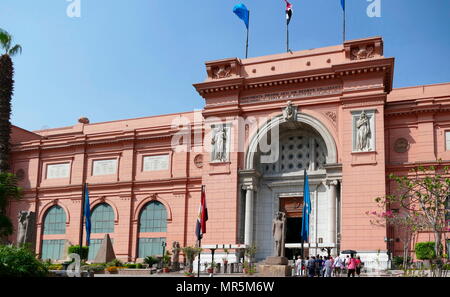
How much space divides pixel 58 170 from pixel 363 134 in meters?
27.3

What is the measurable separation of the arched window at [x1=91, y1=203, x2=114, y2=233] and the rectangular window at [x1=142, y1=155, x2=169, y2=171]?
15.0 ft

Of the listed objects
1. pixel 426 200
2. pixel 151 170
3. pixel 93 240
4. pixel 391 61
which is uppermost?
pixel 391 61

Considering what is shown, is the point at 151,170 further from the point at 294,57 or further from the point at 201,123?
the point at 294,57

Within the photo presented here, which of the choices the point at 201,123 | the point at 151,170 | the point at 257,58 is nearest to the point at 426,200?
the point at 257,58

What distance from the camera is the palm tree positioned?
115ft

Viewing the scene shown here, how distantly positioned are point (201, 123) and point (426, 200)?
20.9m

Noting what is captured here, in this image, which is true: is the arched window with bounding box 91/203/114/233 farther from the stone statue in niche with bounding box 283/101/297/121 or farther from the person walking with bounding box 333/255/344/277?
the person walking with bounding box 333/255/344/277

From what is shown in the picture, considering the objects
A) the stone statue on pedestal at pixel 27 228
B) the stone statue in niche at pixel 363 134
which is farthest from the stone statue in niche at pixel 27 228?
the stone statue in niche at pixel 363 134

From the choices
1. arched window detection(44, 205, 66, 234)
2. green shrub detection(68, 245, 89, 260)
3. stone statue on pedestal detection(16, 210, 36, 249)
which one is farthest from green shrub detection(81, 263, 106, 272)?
arched window detection(44, 205, 66, 234)

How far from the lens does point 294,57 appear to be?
36.1m

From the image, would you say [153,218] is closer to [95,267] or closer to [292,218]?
[95,267]

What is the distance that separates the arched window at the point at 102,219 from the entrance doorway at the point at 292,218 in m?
14.6

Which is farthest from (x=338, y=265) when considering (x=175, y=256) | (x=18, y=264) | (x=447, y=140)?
(x=18, y=264)

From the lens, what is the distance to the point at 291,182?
3597cm
